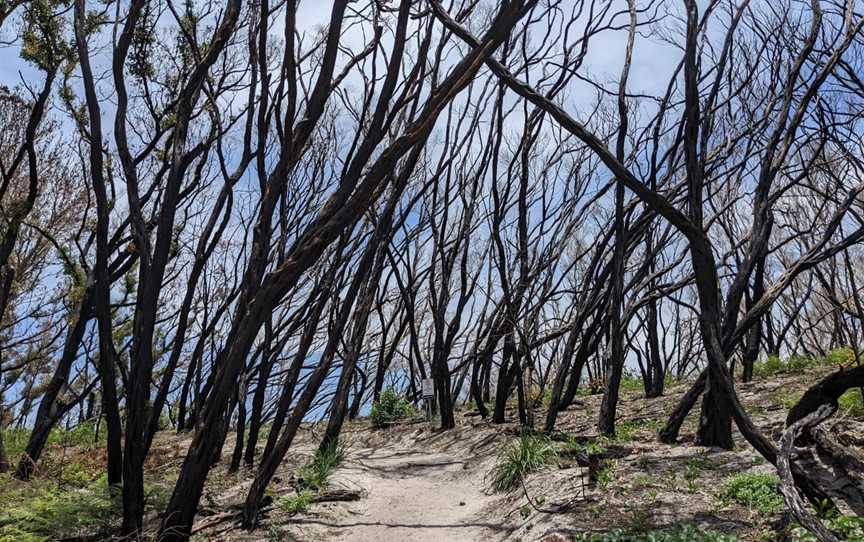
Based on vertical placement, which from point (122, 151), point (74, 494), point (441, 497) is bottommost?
point (441, 497)

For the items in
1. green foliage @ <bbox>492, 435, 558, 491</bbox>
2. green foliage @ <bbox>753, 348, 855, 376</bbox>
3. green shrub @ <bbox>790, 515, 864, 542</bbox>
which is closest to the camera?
green shrub @ <bbox>790, 515, 864, 542</bbox>

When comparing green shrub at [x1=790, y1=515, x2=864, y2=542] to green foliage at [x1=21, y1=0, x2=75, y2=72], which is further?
green foliage at [x1=21, y1=0, x2=75, y2=72]

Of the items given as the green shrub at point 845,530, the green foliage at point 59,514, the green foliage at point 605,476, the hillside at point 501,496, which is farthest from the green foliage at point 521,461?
the green foliage at point 59,514

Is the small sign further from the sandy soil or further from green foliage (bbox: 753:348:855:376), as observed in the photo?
green foliage (bbox: 753:348:855:376)

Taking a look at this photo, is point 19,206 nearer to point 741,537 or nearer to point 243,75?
point 243,75

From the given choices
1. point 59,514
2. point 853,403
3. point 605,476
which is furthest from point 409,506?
point 853,403

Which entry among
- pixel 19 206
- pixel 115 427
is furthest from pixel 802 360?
pixel 19 206

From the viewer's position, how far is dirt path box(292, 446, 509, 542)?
5660 mm

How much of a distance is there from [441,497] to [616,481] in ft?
8.27

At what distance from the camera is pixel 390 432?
43.0ft

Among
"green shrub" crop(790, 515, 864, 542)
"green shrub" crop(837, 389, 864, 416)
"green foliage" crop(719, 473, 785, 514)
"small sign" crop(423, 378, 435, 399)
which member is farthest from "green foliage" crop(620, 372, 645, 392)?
"green shrub" crop(790, 515, 864, 542)

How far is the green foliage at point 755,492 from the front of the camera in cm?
434

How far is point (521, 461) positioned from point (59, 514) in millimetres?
4385

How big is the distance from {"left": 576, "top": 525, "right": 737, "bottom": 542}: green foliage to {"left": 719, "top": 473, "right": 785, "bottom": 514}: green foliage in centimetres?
56
